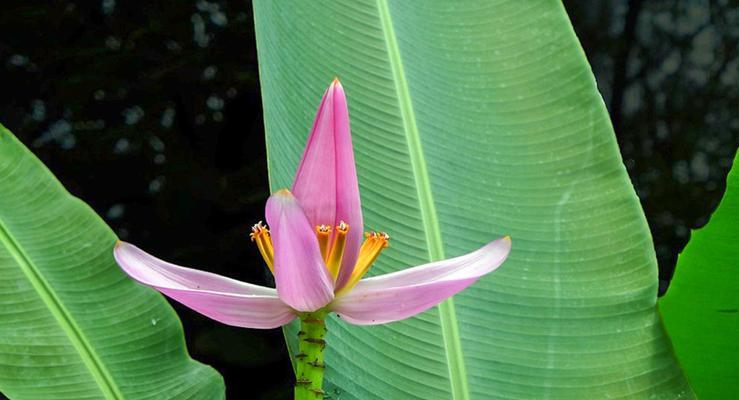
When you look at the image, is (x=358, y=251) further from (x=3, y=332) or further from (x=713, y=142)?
(x=713, y=142)

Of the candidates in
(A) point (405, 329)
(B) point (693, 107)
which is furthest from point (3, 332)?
(B) point (693, 107)

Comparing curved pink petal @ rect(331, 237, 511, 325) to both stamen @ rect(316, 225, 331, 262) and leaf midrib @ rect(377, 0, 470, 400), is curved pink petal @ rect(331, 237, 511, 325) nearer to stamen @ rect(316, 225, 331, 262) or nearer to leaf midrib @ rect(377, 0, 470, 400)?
stamen @ rect(316, 225, 331, 262)

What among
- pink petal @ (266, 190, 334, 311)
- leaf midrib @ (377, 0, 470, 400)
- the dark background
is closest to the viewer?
pink petal @ (266, 190, 334, 311)

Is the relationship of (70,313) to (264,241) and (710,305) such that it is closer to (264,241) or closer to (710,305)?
(264,241)

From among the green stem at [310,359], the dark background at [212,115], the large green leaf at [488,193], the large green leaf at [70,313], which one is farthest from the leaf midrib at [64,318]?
the dark background at [212,115]

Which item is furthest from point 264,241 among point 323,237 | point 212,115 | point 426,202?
point 212,115

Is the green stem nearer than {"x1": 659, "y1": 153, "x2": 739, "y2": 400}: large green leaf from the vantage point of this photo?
Yes

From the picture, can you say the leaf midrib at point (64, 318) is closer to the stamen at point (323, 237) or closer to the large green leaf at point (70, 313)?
the large green leaf at point (70, 313)

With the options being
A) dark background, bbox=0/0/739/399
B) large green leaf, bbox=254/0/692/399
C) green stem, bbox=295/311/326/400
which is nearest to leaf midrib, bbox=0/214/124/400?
large green leaf, bbox=254/0/692/399
